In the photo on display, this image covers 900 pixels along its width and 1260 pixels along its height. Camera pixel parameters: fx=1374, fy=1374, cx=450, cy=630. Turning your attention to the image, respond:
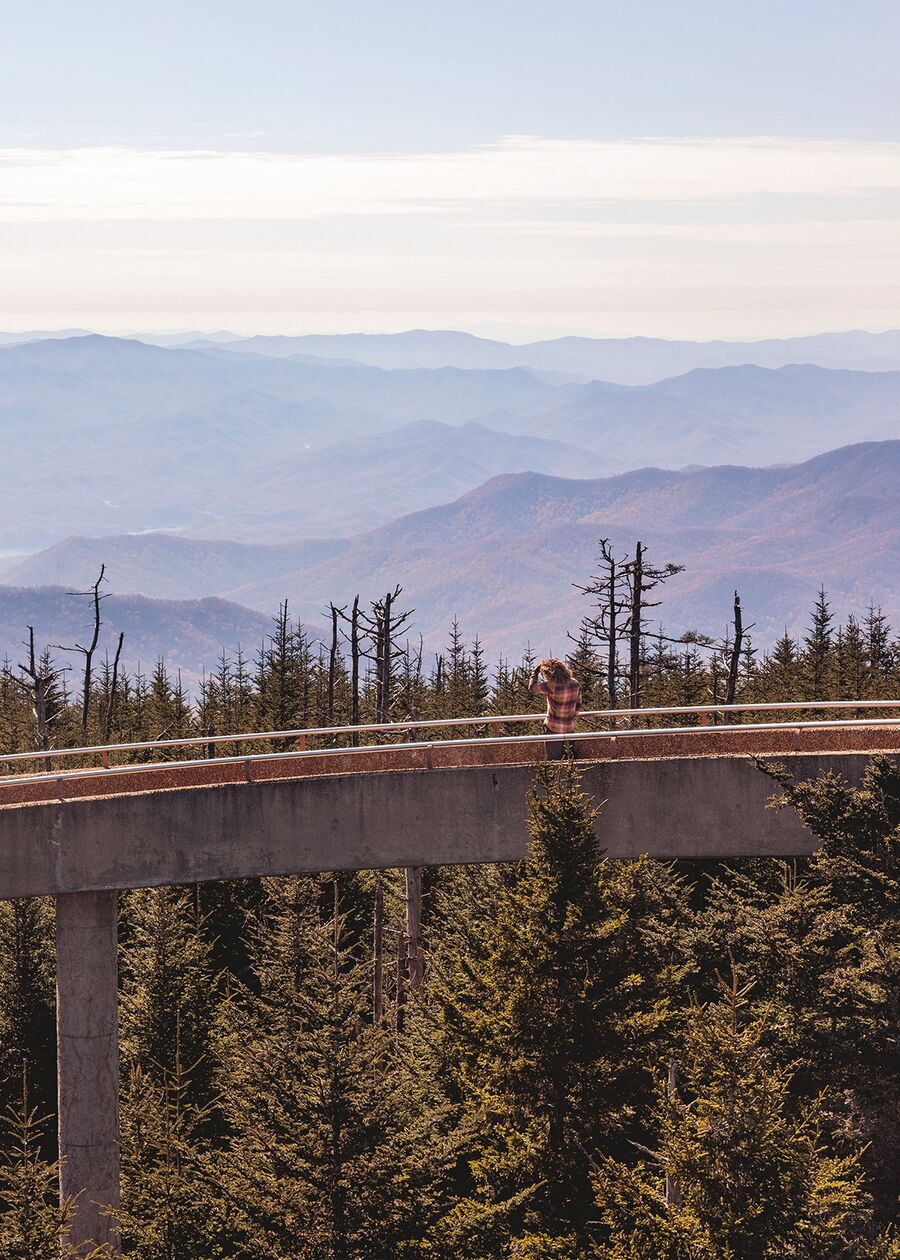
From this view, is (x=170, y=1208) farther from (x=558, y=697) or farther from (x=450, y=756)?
(x=558, y=697)

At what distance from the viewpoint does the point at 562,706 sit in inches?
783

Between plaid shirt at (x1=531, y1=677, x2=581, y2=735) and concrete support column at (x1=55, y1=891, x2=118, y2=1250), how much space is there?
278 inches

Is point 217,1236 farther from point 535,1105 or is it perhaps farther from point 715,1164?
point 715,1164

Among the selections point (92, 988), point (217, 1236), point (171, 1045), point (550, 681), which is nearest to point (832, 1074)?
point (550, 681)

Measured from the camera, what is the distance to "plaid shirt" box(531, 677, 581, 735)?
19562 millimetres

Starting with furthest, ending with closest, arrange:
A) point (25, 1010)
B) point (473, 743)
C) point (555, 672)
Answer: point (25, 1010)
point (473, 743)
point (555, 672)

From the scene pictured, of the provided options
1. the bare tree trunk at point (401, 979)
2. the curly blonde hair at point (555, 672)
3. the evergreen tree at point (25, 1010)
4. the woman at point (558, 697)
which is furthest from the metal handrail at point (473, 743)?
the bare tree trunk at point (401, 979)

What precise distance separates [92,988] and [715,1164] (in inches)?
409

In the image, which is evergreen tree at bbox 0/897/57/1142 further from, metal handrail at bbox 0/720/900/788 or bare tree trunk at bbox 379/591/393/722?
bare tree trunk at bbox 379/591/393/722

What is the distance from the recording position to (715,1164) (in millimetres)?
13844

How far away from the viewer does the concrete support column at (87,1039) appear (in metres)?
20.2

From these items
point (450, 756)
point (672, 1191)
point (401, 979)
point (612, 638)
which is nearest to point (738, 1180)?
point (672, 1191)

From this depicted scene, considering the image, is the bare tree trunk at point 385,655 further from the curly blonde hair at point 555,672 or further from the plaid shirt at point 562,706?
the curly blonde hair at point 555,672

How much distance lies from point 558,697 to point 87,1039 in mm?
8627
